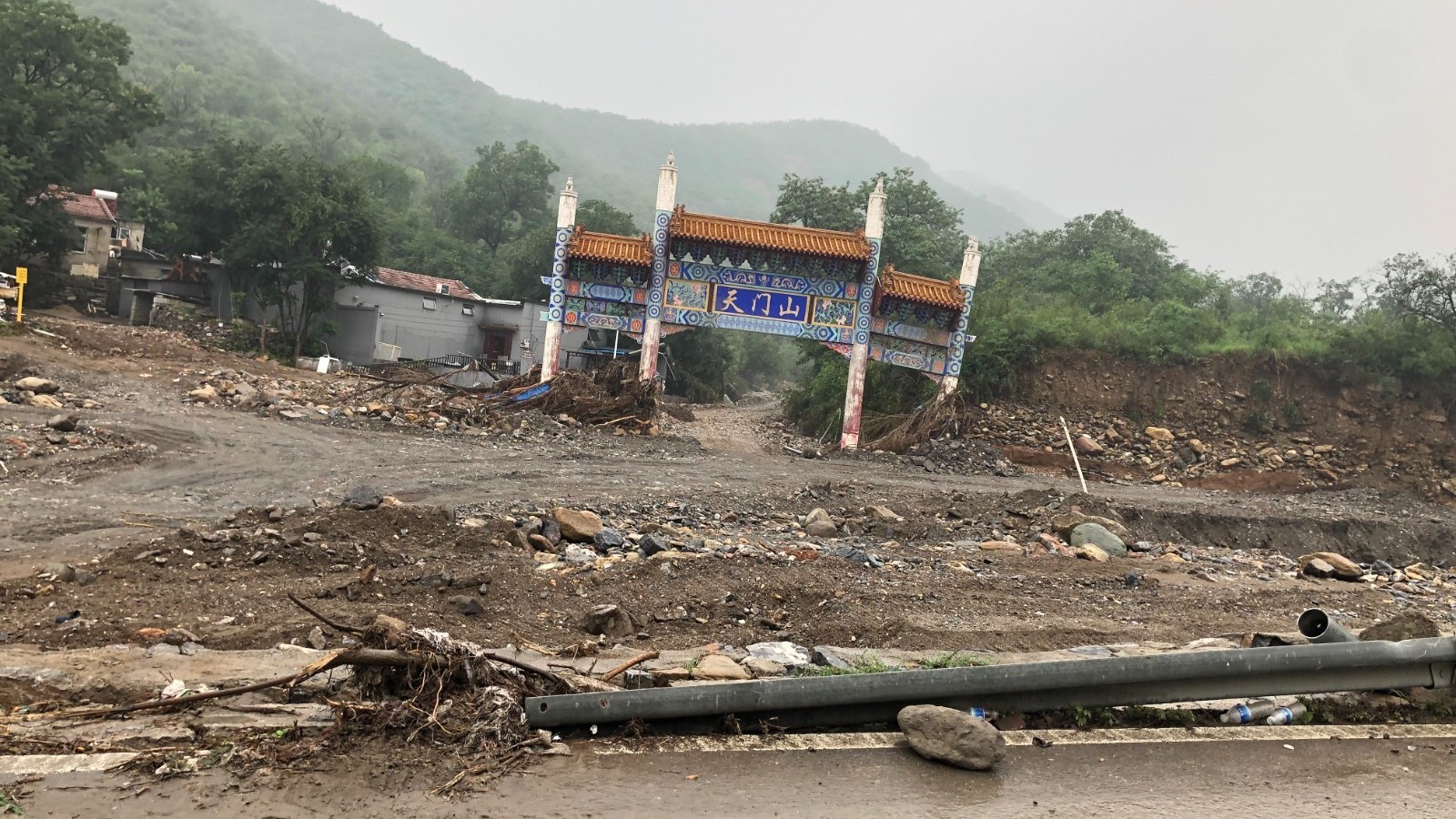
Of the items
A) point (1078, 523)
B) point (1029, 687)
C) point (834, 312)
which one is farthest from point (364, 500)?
point (834, 312)

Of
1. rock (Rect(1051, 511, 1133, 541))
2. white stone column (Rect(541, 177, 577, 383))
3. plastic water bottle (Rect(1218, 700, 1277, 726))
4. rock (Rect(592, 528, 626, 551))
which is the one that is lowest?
rock (Rect(592, 528, 626, 551))

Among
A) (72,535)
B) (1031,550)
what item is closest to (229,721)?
(72,535)

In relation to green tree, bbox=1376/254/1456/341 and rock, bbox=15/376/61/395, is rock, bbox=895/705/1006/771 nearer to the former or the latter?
rock, bbox=15/376/61/395

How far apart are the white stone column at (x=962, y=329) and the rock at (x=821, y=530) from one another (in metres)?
10.7

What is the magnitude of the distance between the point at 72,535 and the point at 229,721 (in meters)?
4.88

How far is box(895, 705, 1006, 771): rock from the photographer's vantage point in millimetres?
3635

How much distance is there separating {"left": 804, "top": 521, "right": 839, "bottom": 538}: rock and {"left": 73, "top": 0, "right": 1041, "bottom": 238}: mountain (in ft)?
142

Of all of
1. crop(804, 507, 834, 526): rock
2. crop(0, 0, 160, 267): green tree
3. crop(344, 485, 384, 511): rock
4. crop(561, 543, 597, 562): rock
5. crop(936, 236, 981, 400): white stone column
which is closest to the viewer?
crop(561, 543, 597, 562): rock

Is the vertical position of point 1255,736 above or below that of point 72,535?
above

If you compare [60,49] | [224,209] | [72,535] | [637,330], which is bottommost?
[72,535]

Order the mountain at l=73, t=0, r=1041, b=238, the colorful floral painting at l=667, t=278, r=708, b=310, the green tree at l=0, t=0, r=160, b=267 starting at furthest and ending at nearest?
the mountain at l=73, t=0, r=1041, b=238 → the green tree at l=0, t=0, r=160, b=267 → the colorful floral painting at l=667, t=278, r=708, b=310

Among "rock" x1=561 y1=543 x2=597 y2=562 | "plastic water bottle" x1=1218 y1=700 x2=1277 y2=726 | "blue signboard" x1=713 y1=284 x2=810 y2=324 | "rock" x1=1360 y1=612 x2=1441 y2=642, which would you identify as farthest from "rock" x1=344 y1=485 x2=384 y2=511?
"blue signboard" x1=713 y1=284 x2=810 y2=324

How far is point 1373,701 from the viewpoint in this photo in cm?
452

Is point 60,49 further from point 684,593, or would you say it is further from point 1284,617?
point 1284,617
